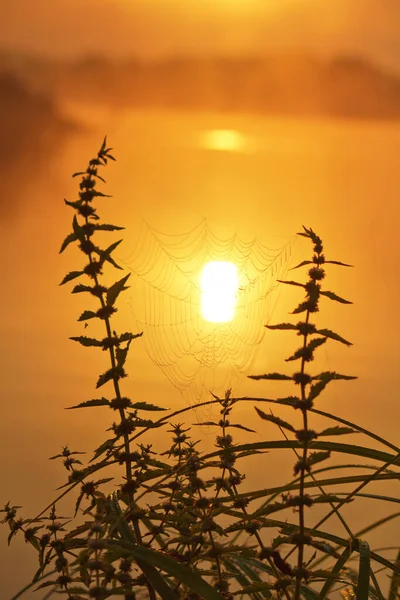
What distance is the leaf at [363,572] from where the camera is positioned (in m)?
2.42

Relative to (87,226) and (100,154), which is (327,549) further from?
(100,154)

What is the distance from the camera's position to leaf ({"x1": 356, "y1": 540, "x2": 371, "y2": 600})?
95.2 inches

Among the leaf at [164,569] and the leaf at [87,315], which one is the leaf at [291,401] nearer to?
the leaf at [164,569]

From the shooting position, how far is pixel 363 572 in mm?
2523

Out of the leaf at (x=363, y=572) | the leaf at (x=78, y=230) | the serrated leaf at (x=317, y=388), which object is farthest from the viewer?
the leaf at (x=363, y=572)

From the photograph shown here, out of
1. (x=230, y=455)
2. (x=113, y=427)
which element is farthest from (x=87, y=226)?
(x=230, y=455)

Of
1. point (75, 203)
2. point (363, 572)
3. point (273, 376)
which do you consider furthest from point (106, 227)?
point (363, 572)

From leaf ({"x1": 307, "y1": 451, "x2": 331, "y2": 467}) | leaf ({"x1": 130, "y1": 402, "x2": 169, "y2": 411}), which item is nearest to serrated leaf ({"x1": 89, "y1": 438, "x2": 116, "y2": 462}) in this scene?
leaf ({"x1": 130, "y1": 402, "x2": 169, "y2": 411})

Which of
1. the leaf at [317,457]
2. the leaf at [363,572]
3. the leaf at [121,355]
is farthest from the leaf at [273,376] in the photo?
the leaf at [363,572]

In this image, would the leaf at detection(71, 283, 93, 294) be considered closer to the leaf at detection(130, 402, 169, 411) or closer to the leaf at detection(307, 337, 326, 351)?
the leaf at detection(130, 402, 169, 411)

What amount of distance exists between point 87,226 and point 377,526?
1.99 metres

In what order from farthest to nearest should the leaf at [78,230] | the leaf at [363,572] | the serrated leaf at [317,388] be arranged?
the leaf at [363,572], the leaf at [78,230], the serrated leaf at [317,388]

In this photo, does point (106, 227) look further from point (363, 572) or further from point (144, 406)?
point (363, 572)

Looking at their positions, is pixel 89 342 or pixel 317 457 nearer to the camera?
pixel 317 457
